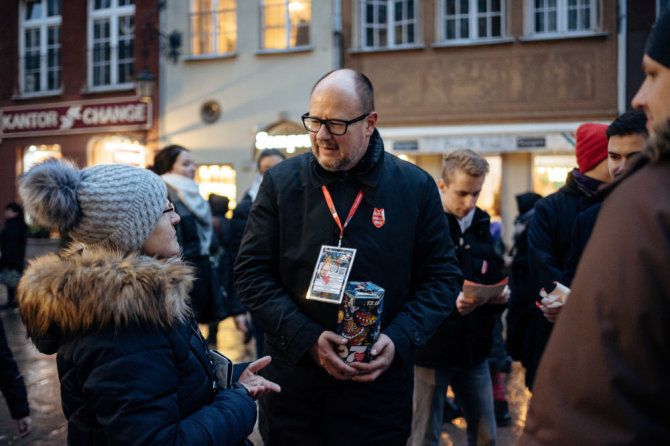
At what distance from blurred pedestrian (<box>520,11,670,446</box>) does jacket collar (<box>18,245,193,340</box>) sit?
1.11 m

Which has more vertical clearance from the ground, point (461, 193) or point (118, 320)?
point (461, 193)

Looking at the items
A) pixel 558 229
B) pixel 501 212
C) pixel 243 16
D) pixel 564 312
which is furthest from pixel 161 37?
pixel 564 312

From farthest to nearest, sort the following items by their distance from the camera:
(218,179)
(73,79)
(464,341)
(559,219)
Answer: (73,79) → (218,179) → (464,341) → (559,219)

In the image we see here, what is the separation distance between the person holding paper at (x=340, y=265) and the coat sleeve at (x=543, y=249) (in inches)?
28.7

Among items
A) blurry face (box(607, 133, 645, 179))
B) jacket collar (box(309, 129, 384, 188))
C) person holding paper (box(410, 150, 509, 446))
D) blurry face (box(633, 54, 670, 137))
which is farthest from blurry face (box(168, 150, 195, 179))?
blurry face (box(633, 54, 670, 137))

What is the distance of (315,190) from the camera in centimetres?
239

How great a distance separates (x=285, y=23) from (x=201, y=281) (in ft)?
34.3

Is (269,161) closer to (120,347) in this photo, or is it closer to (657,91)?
(120,347)

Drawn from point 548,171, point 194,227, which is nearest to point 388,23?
point 548,171

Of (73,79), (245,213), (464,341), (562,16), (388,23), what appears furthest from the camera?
(73,79)

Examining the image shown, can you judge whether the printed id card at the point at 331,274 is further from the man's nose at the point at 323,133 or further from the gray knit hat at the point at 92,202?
the gray knit hat at the point at 92,202

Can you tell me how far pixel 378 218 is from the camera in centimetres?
235

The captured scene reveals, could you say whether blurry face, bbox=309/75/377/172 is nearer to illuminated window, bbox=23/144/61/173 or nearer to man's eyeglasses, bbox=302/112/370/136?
man's eyeglasses, bbox=302/112/370/136

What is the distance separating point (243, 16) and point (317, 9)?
6.25 feet
